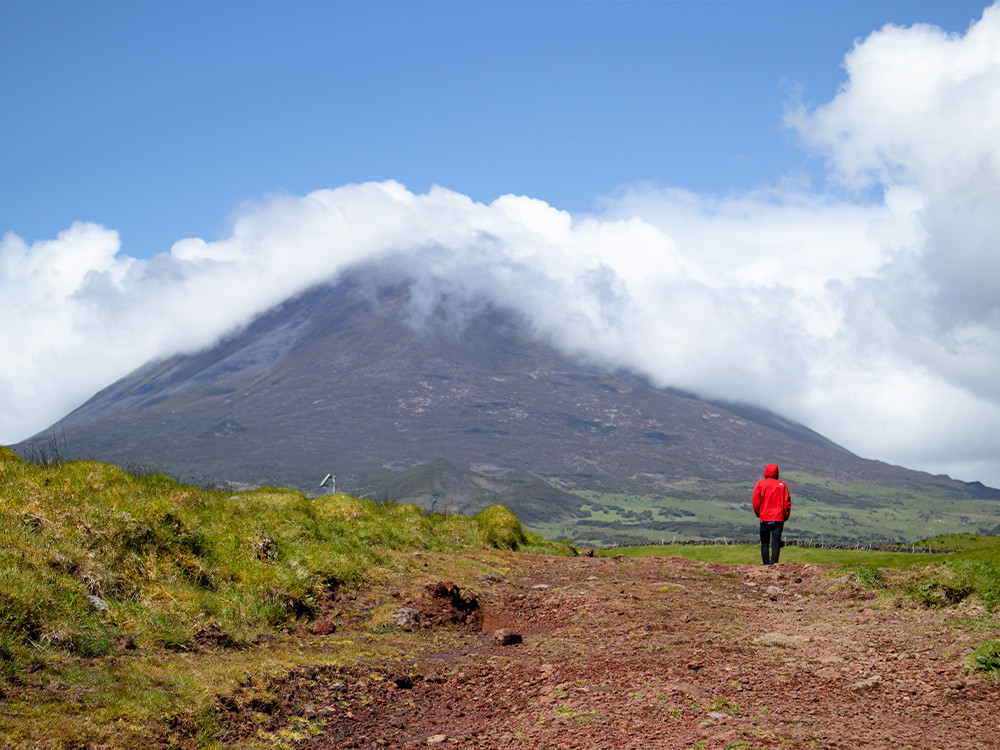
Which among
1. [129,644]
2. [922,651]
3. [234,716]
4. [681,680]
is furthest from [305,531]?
[922,651]

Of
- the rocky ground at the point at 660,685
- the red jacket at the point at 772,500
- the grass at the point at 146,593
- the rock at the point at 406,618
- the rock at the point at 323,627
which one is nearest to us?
the rocky ground at the point at 660,685

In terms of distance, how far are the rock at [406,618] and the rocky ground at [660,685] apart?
6.7 inches

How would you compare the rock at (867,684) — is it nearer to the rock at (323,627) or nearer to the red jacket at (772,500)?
the rock at (323,627)

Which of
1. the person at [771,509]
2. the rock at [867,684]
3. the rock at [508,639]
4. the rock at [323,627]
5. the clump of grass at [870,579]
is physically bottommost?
the rock at [508,639]

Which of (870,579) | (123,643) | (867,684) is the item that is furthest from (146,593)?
(870,579)

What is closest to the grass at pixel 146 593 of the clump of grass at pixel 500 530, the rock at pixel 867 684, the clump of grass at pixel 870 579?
the clump of grass at pixel 500 530

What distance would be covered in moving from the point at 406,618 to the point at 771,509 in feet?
32.5

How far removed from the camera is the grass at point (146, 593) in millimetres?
7820

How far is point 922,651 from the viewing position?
9562 mm

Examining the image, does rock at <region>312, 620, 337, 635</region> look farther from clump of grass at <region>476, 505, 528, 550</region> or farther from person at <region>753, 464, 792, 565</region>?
person at <region>753, 464, 792, 565</region>

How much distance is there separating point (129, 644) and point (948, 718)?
8.75m

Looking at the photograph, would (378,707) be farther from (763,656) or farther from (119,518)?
(119,518)

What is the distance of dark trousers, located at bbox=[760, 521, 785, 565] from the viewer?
63.4 ft

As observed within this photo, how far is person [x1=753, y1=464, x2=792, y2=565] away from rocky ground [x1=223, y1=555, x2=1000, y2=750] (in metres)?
4.93
